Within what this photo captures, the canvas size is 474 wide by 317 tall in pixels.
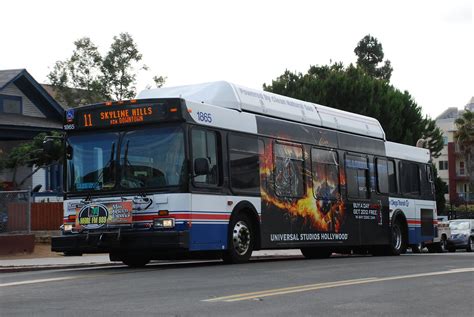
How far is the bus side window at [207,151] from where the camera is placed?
49.8 feet

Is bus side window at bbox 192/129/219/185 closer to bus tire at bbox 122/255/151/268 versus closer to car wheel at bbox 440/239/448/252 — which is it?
bus tire at bbox 122/255/151/268

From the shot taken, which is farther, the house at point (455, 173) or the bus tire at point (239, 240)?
the house at point (455, 173)

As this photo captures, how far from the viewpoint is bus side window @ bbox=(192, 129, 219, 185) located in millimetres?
15188

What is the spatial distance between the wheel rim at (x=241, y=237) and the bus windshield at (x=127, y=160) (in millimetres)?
2050

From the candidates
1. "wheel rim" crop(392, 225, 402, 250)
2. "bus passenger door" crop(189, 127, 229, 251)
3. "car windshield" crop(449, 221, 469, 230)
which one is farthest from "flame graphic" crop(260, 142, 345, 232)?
"car windshield" crop(449, 221, 469, 230)

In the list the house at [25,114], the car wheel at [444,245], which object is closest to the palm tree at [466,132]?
the car wheel at [444,245]

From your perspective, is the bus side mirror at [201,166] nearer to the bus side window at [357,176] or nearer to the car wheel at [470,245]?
the bus side window at [357,176]

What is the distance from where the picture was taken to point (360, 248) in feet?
74.1

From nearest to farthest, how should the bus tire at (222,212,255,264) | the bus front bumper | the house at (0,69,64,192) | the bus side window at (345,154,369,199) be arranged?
the bus front bumper → the bus tire at (222,212,255,264) → the bus side window at (345,154,369,199) → the house at (0,69,64,192)

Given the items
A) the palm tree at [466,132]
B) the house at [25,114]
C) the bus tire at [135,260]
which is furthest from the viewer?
the palm tree at [466,132]

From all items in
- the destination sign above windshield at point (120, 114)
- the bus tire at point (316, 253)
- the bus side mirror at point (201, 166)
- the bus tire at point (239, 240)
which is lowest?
the bus tire at point (316, 253)

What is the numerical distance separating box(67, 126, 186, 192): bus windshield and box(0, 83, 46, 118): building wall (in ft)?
68.5

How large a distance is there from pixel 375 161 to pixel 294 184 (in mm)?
4864

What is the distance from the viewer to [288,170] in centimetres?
1817
